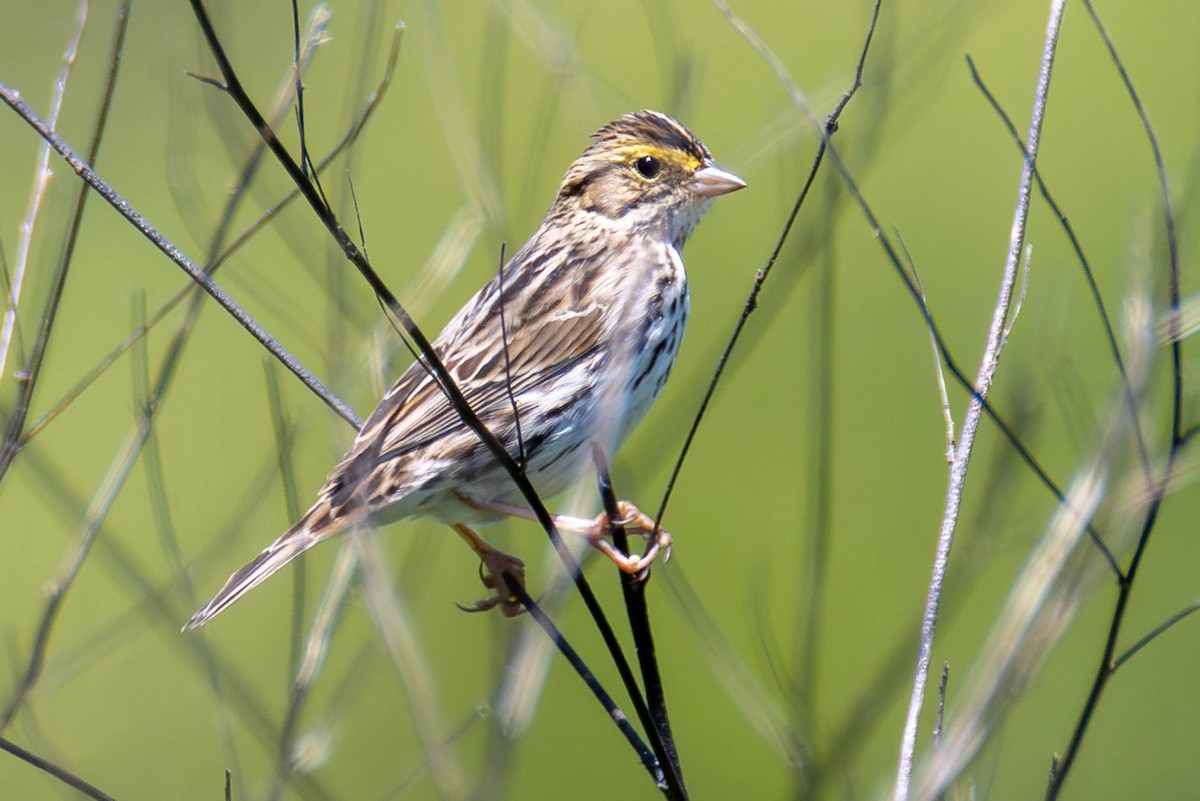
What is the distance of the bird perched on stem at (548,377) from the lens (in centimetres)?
362

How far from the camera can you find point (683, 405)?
347 centimetres

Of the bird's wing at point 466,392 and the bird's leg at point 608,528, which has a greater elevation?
the bird's wing at point 466,392

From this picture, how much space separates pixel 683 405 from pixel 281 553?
43.1 inches

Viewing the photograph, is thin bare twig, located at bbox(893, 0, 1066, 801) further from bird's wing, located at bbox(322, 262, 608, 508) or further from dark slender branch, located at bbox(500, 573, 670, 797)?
bird's wing, located at bbox(322, 262, 608, 508)

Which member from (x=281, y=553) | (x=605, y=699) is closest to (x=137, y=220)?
(x=281, y=553)

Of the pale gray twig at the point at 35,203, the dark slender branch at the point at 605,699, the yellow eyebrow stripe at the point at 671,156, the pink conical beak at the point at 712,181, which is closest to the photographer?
the dark slender branch at the point at 605,699

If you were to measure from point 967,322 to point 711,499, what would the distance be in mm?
1305

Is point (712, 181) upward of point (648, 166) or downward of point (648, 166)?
downward

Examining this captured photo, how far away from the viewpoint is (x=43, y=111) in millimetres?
7375

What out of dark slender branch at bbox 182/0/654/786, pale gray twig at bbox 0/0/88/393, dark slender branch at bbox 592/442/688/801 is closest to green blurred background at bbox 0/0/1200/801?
pale gray twig at bbox 0/0/88/393

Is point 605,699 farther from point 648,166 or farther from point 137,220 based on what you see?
point 648,166

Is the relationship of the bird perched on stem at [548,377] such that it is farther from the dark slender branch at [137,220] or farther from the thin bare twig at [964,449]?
the thin bare twig at [964,449]

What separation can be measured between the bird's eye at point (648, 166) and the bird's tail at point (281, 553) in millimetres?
1532

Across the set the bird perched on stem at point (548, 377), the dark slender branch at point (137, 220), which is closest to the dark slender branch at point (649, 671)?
the bird perched on stem at point (548, 377)
